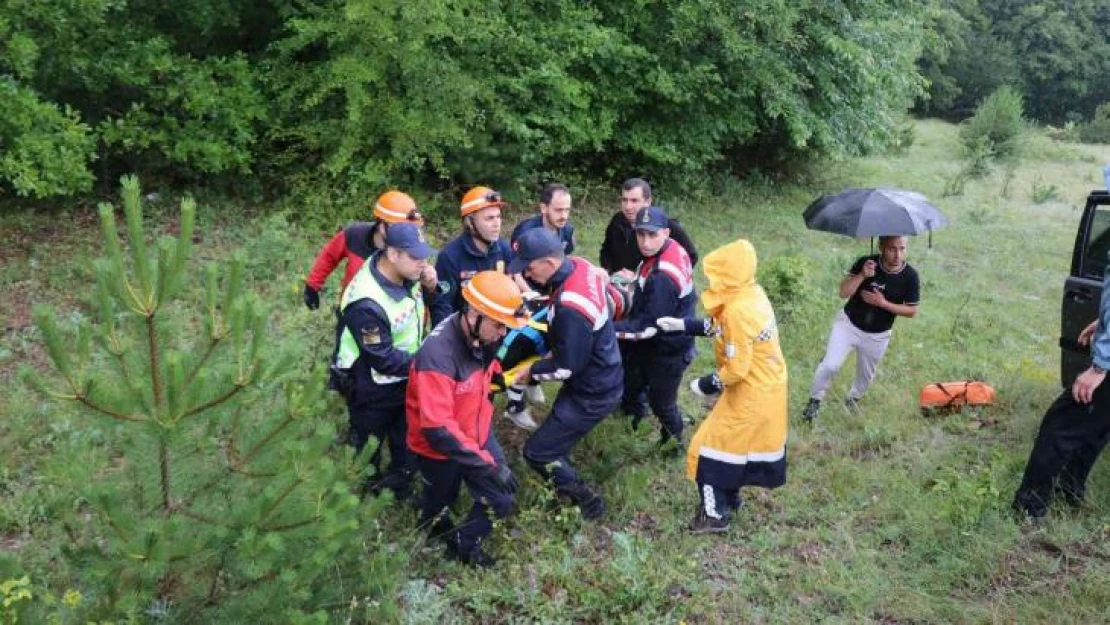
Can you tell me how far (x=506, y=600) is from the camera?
402 cm

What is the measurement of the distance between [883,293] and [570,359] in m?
2.62

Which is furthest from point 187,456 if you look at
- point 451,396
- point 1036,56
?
point 1036,56

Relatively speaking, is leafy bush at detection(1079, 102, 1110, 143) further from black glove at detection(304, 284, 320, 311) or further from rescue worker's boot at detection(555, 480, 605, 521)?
black glove at detection(304, 284, 320, 311)

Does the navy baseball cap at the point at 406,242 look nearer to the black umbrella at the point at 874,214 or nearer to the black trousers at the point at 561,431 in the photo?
the black trousers at the point at 561,431

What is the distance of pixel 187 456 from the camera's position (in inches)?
112

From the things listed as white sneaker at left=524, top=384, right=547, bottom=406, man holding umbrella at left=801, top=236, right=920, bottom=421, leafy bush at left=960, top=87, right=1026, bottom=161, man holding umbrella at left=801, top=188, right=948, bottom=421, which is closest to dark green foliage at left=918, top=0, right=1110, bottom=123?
leafy bush at left=960, top=87, right=1026, bottom=161

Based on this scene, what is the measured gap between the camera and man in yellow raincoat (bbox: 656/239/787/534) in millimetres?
4496

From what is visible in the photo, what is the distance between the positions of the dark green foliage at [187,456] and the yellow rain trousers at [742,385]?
2205mm

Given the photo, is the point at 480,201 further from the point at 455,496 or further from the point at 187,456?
the point at 187,456

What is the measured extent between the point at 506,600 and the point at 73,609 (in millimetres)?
1867

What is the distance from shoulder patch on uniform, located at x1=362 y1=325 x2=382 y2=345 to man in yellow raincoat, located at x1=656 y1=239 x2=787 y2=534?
1.76 m

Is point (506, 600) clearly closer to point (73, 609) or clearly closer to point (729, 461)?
point (729, 461)

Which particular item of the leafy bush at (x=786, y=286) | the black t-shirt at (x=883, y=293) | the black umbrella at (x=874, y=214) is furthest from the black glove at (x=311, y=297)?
the leafy bush at (x=786, y=286)

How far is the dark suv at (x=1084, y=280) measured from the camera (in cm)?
501
